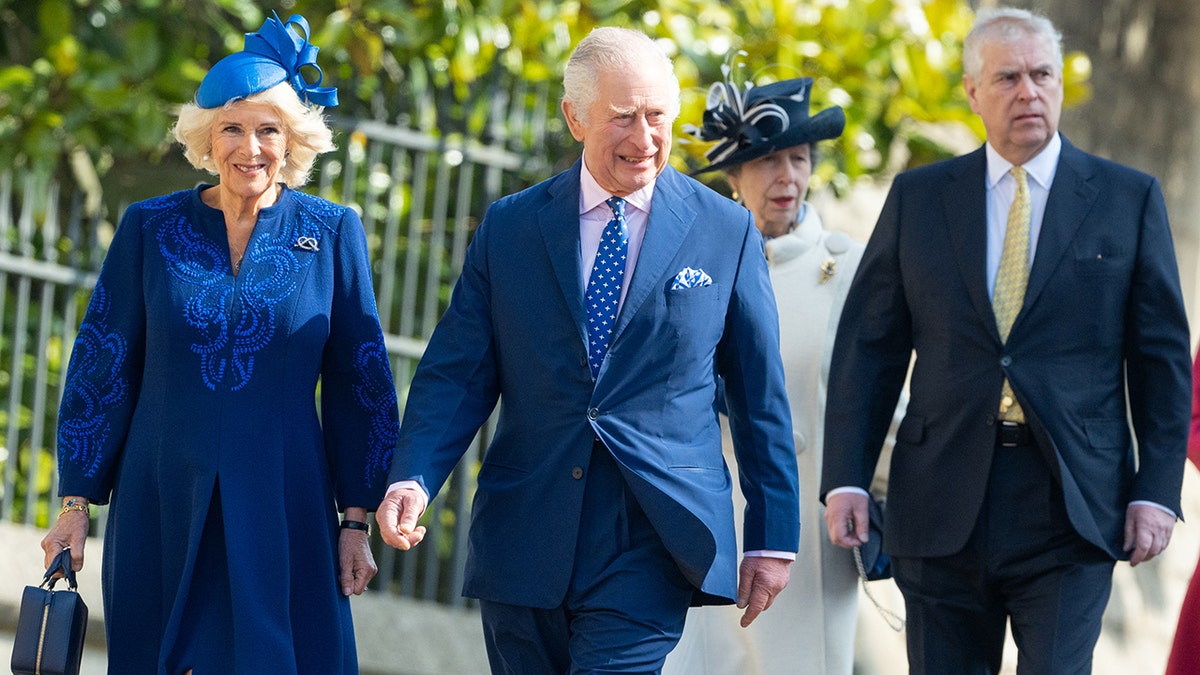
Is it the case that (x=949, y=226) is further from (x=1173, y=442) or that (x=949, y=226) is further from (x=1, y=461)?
(x=1, y=461)

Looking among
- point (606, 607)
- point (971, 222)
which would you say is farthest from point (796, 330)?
point (606, 607)

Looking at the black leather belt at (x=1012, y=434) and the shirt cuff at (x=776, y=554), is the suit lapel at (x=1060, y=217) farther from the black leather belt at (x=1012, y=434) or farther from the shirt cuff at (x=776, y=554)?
the shirt cuff at (x=776, y=554)

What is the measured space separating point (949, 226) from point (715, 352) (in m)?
0.89

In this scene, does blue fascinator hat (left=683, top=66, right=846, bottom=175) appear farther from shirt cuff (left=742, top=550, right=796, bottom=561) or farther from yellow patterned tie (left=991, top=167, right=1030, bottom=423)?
shirt cuff (left=742, top=550, right=796, bottom=561)

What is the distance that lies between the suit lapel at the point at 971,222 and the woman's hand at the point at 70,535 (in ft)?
7.31

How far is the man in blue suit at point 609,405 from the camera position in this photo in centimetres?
407

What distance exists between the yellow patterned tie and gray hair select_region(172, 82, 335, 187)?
1710 millimetres

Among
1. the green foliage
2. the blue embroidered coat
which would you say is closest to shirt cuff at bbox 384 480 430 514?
the blue embroidered coat

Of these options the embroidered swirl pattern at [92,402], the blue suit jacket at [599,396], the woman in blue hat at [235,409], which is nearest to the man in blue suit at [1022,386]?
the blue suit jacket at [599,396]

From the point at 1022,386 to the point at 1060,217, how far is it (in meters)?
0.44

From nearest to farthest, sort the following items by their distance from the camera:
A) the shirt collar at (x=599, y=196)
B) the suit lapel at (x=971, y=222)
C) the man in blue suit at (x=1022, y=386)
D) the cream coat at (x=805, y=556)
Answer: the shirt collar at (x=599, y=196) → the man in blue suit at (x=1022, y=386) → the suit lapel at (x=971, y=222) → the cream coat at (x=805, y=556)

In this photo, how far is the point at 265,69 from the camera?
14.9 ft

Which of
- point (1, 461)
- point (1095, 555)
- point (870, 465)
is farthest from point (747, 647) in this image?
point (1, 461)

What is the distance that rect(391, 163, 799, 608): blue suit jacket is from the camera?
4.08m
